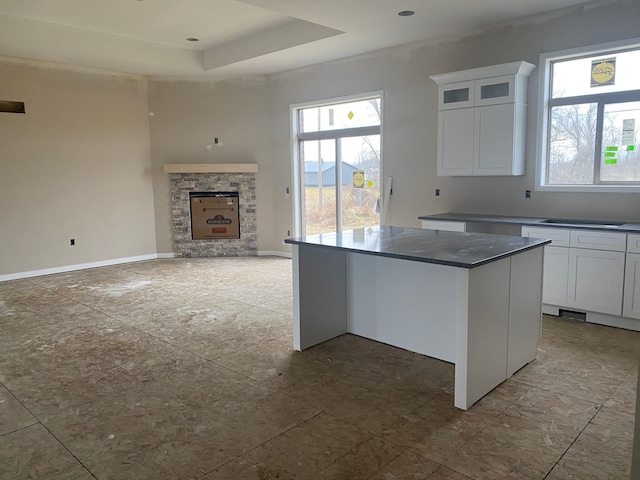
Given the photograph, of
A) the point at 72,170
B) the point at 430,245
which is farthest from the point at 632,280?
the point at 72,170

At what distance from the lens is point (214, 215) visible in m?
8.33

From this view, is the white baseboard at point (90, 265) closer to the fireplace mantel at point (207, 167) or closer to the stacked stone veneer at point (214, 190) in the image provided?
the stacked stone veneer at point (214, 190)

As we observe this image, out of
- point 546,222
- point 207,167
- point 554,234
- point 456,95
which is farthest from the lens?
point 207,167

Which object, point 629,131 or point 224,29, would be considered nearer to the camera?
point 629,131

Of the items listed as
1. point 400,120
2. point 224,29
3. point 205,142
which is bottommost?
point 205,142

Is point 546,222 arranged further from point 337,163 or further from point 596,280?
point 337,163

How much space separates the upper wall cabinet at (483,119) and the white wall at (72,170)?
16.5ft

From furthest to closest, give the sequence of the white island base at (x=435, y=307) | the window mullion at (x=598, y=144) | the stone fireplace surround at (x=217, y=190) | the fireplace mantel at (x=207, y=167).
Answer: the stone fireplace surround at (x=217, y=190) → the fireplace mantel at (x=207, y=167) → the window mullion at (x=598, y=144) → the white island base at (x=435, y=307)

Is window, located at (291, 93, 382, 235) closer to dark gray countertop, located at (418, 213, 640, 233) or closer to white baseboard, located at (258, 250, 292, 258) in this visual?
white baseboard, located at (258, 250, 292, 258)

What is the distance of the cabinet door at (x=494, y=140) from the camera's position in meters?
5.18

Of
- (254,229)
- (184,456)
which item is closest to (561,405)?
(184,456)

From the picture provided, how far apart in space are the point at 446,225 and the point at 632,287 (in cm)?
187

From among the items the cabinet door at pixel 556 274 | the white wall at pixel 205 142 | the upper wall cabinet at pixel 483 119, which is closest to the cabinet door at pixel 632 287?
the cabinet door at pixel 556 274

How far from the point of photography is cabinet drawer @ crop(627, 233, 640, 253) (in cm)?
414
